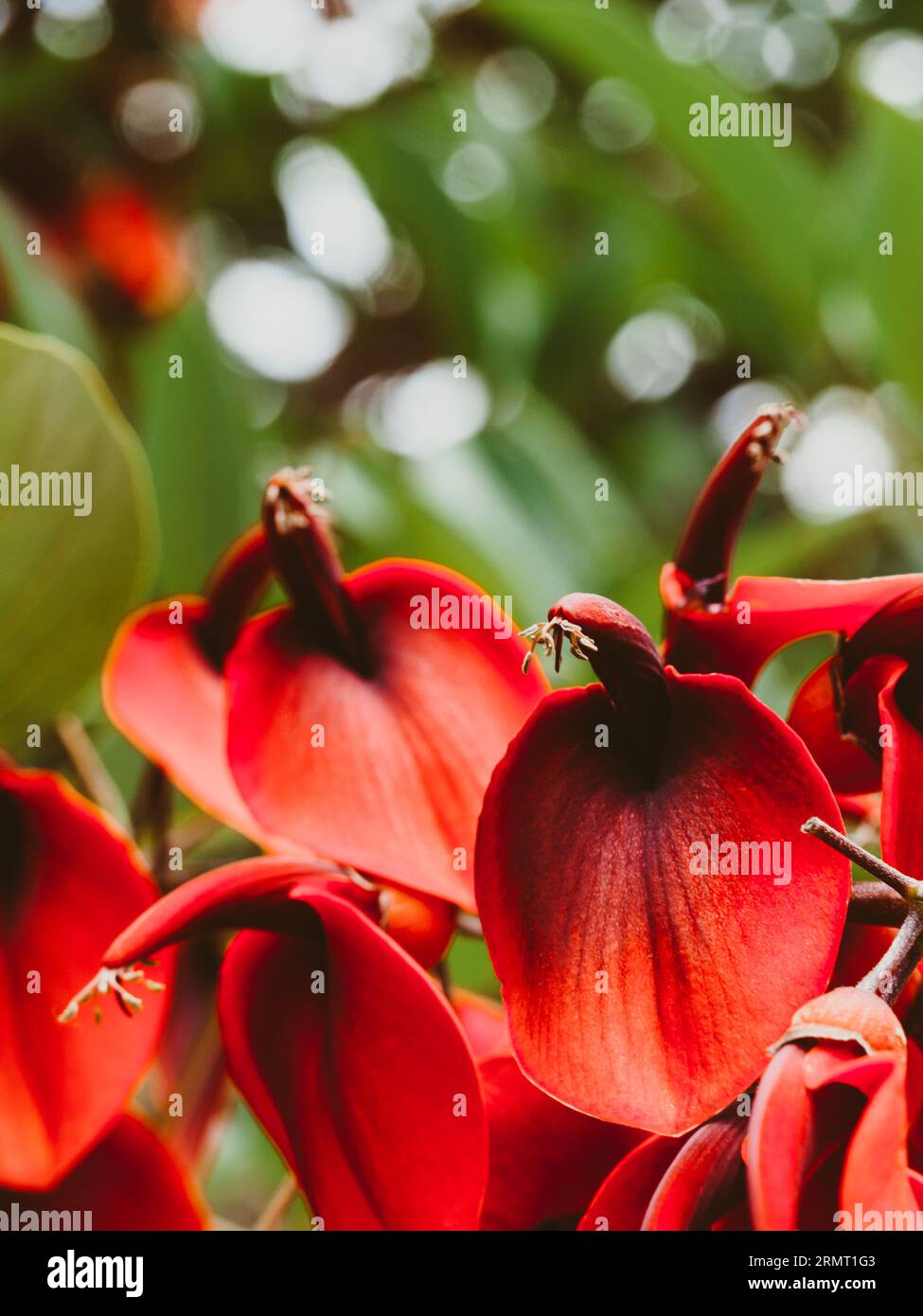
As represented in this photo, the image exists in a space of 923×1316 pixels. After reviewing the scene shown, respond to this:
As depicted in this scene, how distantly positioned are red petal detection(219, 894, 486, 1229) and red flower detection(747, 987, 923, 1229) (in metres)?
0.06

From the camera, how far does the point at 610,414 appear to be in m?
1.13

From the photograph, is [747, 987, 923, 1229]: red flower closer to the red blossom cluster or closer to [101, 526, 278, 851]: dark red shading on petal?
the red blossom cluster

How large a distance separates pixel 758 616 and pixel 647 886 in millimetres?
67

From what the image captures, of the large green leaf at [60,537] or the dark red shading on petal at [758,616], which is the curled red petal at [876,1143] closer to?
the dark red shading on petal at [758,616]

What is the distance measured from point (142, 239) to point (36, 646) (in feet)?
2.62

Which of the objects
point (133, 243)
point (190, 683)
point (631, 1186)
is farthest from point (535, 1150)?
point (133, 243)

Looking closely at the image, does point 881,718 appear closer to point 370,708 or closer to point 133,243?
point 370,708

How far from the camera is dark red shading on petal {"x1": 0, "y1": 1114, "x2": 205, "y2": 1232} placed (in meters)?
0.34

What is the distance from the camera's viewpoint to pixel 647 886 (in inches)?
9.7

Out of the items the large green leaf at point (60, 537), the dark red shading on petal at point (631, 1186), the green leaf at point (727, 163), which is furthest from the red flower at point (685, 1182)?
the green leaf at point (727, 163)

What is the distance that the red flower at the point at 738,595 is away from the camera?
0.28m

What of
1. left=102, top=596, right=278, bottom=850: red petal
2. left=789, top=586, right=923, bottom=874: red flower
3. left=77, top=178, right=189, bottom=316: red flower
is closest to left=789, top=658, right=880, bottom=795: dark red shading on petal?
left=789, top=586, right=923, bottom=874: red flower

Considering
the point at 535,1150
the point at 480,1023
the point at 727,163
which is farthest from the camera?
the point at 727,163

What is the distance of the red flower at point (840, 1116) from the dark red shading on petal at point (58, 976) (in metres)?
0.17
